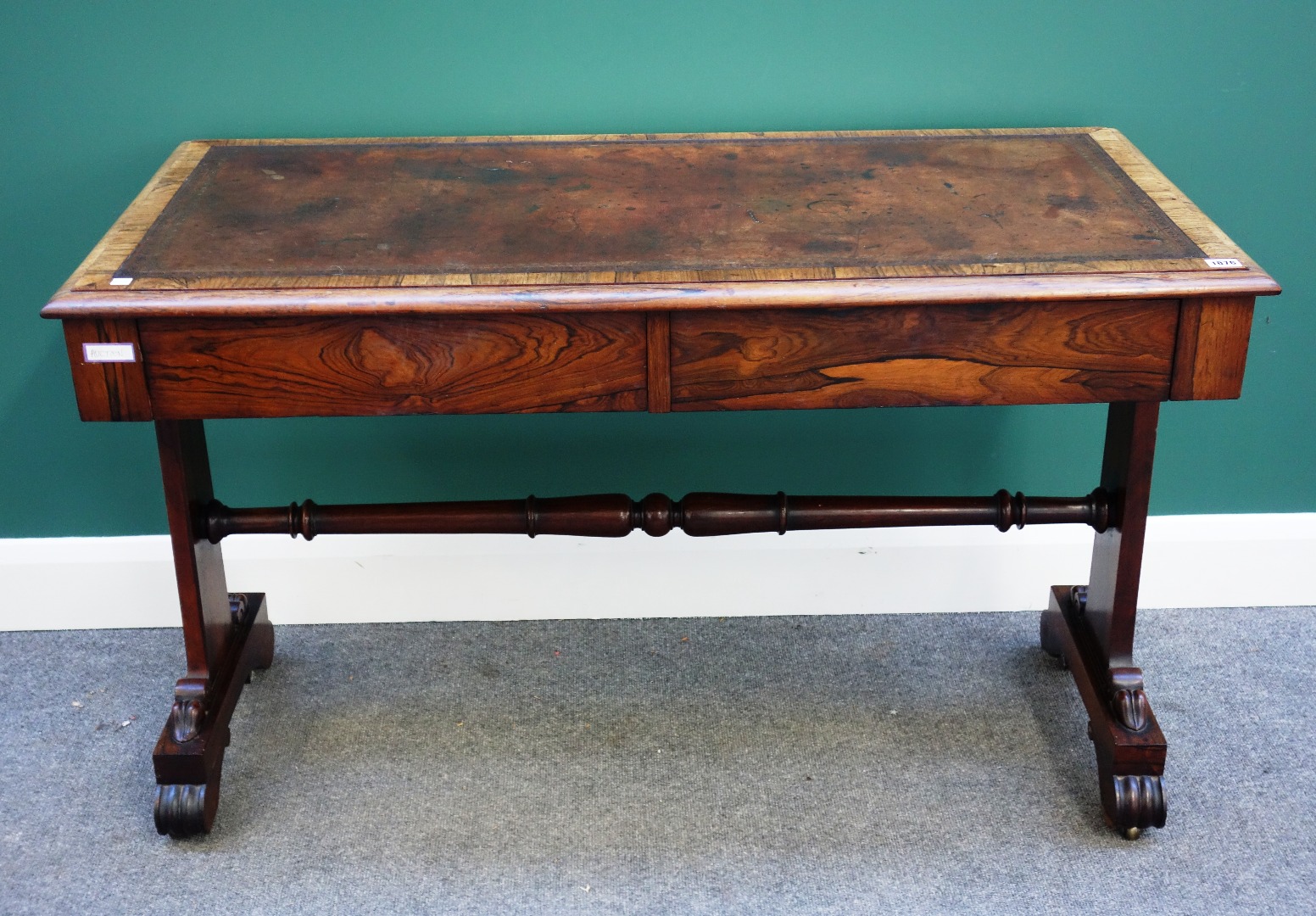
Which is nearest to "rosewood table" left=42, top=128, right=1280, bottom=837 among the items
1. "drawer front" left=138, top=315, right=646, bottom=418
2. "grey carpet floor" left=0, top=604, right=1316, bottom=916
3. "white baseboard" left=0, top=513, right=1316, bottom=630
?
"drawer front" left=138, top=315, right=646, bottom=418

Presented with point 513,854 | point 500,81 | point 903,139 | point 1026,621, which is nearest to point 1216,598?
point 1026,621

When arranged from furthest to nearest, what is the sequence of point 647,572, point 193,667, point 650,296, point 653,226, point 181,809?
point 647,572 → point 193,667 → point 181,809 → point 653,226 → point 650,296

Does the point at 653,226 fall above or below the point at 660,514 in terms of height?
above

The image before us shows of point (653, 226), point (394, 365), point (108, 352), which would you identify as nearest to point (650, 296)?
point (653, 226)

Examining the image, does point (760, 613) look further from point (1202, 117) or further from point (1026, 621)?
point (1202, 117)

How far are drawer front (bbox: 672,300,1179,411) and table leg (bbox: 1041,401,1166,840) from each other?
0.29 m

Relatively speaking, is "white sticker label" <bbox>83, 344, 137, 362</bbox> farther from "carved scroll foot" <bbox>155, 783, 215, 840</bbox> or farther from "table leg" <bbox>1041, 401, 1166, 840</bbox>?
"table leg" <bbox>1041, 401, 1166, 840</bbox>

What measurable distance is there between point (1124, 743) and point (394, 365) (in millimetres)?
1311

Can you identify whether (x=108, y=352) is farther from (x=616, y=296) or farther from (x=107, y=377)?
(x=616, y=296)

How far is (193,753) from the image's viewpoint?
212 cm

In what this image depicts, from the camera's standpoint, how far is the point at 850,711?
8.01 feet

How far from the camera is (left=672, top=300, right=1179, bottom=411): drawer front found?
1.75 m

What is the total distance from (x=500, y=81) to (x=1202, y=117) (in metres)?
1.25

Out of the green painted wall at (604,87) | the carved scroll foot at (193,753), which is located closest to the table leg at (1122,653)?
the green painted wall at (604,87)
